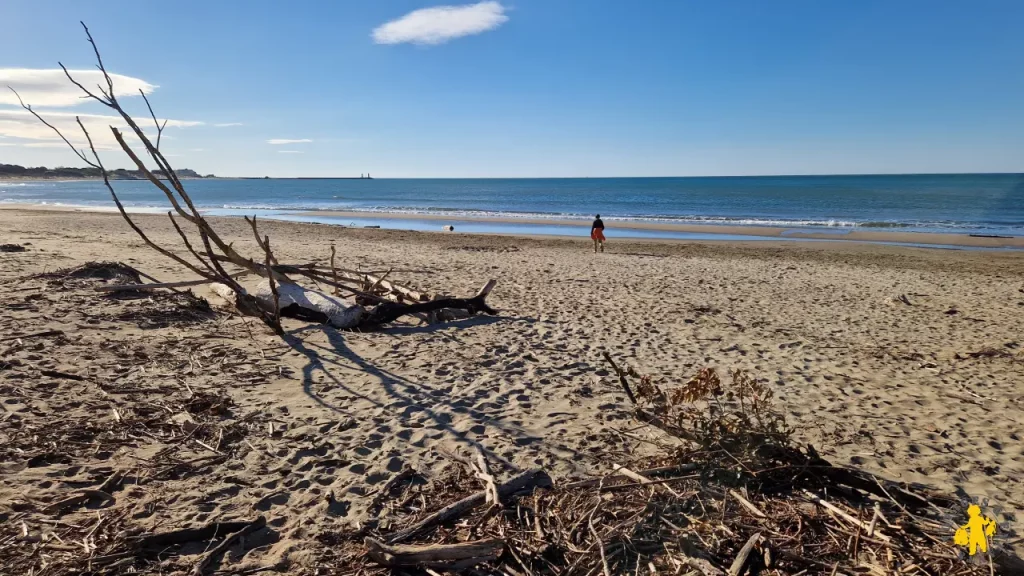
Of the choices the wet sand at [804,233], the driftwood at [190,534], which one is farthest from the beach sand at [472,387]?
the wet sand at [804,233]

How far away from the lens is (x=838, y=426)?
4605mm

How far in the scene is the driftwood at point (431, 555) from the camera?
268 centimetres

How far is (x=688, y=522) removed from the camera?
304cm

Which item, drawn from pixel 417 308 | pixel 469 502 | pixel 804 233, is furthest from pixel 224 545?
pixel 804 233

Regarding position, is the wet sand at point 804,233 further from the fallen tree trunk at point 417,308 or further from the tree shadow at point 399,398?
the tree shadow at point 399,398

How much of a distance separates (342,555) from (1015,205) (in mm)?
58649

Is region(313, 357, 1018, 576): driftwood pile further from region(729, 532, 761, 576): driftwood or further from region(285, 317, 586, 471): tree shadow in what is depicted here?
region(285, 317, 586, 471): tree shadow

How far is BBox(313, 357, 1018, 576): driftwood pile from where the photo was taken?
2705 mm

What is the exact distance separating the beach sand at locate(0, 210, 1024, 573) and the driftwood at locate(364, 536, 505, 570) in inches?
15.6

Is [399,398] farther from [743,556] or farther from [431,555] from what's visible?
[743,556]

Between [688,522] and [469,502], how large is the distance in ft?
3.87

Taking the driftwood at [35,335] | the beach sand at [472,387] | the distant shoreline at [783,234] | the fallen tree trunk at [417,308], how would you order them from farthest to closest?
the distant shoreline at [783,234]
the fallen tree trunk at [417,308]
the driftwood at [35,335]
the beach sand at [472,387]

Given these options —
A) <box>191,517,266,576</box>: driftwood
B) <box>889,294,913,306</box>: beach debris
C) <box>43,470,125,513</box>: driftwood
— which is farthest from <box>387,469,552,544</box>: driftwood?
<box>889,294,913,306</box>: beach debris

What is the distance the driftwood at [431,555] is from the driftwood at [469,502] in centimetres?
15
